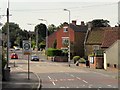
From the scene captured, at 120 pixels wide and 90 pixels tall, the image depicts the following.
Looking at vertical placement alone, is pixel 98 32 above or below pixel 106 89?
above

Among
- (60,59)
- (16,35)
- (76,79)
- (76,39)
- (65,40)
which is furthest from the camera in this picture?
(16,35)

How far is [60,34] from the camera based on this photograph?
3949 inches

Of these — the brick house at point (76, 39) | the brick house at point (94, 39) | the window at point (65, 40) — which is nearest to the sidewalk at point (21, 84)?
the brick house at point (94, 39)

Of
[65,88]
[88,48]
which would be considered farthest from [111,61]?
[88,48]

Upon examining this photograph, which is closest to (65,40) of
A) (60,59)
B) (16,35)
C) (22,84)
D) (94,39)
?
(60,59)

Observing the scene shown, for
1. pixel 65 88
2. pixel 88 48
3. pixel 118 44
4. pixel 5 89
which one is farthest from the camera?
pixel 88 48

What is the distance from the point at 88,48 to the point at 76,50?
4568mm

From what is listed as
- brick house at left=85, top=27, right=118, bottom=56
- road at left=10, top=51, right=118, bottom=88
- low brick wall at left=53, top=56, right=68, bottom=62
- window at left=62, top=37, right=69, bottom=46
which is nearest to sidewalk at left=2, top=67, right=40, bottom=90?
road at left=10, top=51, right=118, bottom=88

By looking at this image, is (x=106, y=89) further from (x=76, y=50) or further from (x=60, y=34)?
(x=60, y=34)

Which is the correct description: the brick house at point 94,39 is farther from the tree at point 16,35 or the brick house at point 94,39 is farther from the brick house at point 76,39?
the tree at point 16,35

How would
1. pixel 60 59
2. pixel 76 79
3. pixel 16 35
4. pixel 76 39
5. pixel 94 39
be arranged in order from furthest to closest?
pixel 16 35 < pixel 76 39 < pixel 94 39 < pixel 60 59 < pixel 76 79

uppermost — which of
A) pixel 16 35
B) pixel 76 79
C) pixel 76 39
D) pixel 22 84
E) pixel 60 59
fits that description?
pixel 16 35

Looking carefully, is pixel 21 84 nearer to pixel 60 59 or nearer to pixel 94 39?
pixel 60 59

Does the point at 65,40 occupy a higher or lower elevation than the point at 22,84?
higher
